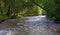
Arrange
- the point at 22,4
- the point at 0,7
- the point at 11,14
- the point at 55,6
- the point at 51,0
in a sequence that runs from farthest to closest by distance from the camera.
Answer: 1. the point at 11,14
2. the point at 0,7
3. the point at 22,4
4. the point at 55,6
5. the point at 51,0

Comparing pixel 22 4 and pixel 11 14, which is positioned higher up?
pixel 22 4

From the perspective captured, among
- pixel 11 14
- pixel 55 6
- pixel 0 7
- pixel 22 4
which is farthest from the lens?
pixel 11 14

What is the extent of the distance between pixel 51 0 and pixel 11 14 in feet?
61.0

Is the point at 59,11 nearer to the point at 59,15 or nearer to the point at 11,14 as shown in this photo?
the point at 59,15

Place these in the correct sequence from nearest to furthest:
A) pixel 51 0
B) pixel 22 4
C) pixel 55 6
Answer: pixel 51 0, pixel 55 6, pixel 22 4

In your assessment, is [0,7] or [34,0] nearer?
[34,0]

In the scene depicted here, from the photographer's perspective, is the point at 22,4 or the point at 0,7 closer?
the point at 22,4

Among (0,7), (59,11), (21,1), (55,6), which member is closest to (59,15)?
(59,11)

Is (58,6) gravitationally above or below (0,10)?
above

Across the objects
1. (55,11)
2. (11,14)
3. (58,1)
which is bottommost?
(11,14)

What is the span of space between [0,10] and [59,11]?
592 inches

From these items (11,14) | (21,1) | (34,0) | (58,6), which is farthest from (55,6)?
(11,14)

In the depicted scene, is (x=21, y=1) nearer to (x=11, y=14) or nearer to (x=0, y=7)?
(x=0, y=7)

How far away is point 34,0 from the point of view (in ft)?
84.2
